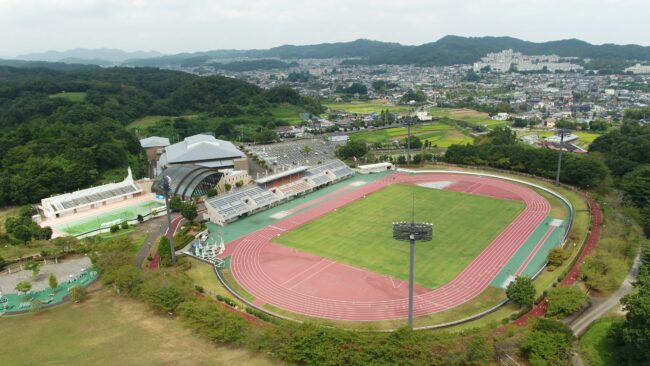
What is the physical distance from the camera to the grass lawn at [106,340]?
75.0 ft

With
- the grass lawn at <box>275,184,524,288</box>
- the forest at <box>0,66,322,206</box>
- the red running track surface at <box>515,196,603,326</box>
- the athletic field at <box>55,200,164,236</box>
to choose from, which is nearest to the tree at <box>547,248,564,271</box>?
the red running track surface at <box>515,196,603,326</box>

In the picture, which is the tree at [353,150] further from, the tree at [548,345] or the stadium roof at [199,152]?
the tree at [548,345]

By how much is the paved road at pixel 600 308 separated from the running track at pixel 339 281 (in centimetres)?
597

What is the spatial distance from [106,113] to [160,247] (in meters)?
77.3

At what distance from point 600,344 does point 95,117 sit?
93.2 metres

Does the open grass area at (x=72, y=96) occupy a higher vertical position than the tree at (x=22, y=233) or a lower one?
higher

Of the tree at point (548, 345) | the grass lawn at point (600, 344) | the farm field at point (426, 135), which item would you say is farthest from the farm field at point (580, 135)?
the tree at point (548, 345)

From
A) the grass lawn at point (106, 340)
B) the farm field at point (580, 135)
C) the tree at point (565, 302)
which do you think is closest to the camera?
the grass lawn at point (106, 340)

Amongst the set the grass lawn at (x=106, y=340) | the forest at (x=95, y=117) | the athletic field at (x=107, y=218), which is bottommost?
the athletic field at (x=107, y=218)

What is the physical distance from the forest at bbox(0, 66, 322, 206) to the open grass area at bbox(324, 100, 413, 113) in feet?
32.6

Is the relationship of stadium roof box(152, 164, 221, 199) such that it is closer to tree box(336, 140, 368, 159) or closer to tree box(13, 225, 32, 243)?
tree box(13, 225, 32, 243)

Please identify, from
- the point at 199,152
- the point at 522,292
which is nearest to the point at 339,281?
the point at 522,292

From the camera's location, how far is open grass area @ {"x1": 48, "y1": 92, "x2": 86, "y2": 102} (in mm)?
106438

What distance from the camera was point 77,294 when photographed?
Answer: 2869 centimetres
